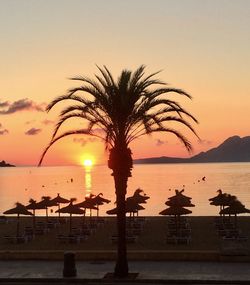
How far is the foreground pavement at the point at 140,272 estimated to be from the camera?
19531 millimetres

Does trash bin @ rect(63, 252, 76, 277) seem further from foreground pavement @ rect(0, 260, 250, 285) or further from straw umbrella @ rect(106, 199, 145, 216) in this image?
straw umbrella @ rect(106, 199, 145, 216)

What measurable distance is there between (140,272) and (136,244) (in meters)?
9.11

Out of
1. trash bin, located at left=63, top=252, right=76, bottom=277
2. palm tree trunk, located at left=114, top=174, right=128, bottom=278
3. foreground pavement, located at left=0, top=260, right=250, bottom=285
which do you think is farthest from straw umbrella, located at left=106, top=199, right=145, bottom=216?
trash bin, located at left=63, top=252, right=76, bottom=277

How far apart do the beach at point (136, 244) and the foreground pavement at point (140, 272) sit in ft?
1.87

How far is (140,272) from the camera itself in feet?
70.0

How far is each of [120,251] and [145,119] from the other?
5.22 meters

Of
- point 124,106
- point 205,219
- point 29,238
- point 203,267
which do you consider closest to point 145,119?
point 124,106

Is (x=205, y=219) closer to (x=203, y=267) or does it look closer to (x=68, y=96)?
(x=203, y=267)

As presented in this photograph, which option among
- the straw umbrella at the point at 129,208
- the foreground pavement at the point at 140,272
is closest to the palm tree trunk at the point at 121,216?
the foreground pavement at the point at 140,272

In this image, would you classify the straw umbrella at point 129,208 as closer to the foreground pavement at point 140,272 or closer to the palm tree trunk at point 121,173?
the foreground pavement at point 140,272

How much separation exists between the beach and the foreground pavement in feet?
1.87

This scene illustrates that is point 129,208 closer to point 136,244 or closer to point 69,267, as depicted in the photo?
point 136,244

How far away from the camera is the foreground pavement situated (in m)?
19.5

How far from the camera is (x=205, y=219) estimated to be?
143 ft
